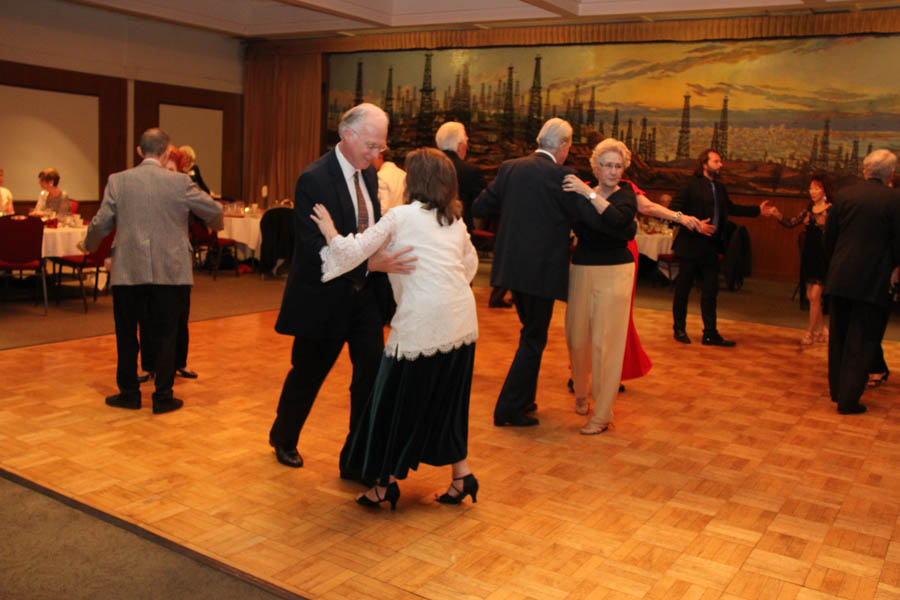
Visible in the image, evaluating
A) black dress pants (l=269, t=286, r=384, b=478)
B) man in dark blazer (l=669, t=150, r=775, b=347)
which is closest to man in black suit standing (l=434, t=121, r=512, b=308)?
man in dark blazer (l=669, t=150, r=775, b=347)

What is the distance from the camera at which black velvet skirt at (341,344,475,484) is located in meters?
3.23

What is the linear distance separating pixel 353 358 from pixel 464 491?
2.38 ft

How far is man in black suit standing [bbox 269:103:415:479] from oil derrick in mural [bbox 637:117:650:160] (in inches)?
365

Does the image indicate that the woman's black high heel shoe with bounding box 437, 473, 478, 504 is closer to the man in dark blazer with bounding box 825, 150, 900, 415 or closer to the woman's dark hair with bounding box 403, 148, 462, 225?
the woman's dark hair with bounding box 403, 148, 462, 225

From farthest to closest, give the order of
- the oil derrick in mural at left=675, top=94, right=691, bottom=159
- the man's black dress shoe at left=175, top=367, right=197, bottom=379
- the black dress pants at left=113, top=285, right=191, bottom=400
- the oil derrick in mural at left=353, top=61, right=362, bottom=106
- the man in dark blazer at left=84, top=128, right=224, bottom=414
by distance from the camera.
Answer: the oil derrick in mural at left=353, top=61, right=362, bottom=106 → the oil derrick in mural at left=675, top=94, right=691, bottom=159 → the man's black dress shoe at left=175, top=367, right=197, bottom=379 → the black dress pants at left=113, top=285, right=191, bottom=400 → the man in dark blazer at left=84, top=128, right=224, bottom=414

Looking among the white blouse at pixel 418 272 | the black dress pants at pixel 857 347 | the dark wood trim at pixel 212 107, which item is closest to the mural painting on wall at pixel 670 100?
the dark wood trim at pixel 212 107

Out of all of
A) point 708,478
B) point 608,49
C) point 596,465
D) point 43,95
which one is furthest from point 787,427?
point 43,95

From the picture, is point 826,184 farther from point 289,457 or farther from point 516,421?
point 289,457

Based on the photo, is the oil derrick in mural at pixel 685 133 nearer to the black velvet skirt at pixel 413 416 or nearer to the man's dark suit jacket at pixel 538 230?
the man's dark suit jacket at pixel 538 230

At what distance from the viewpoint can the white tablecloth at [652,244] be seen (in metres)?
10.1

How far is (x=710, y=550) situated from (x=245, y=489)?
189 centimetres

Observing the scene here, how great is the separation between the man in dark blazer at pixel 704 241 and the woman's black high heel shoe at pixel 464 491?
4.20 meters

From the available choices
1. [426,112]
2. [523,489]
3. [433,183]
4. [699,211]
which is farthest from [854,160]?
[433,183]

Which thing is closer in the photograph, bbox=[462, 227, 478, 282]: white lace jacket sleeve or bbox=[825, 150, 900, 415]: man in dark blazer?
bbox=[462, 227, 478, 282]: white lace jacket sleeve
